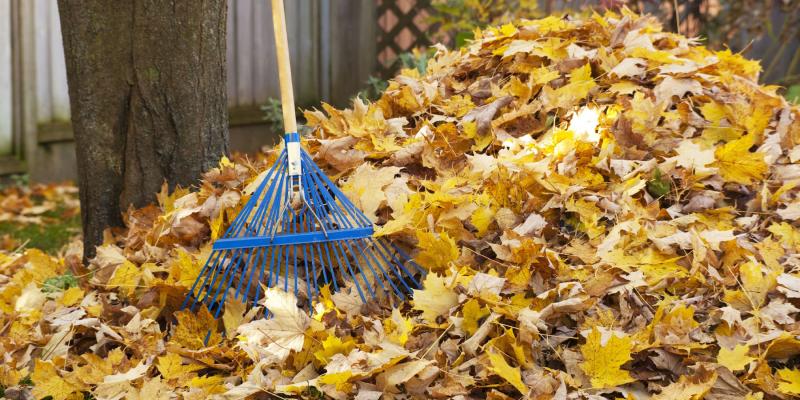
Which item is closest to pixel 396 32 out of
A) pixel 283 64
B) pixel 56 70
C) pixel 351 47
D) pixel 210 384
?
pixel 351 47

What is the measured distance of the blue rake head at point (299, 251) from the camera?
7.41 ft

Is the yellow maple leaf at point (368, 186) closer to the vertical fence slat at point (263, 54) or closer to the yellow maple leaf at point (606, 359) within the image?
the yellow maple leaf at point (606, 359)

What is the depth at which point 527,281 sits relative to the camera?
213 cm

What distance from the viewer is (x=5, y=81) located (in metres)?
5.09

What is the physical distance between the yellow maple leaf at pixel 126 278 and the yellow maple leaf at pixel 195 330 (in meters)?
0.24

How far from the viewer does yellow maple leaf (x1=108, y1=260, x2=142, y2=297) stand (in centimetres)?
245

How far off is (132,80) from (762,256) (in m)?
2.01

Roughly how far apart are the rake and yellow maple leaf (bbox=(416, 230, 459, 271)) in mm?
38

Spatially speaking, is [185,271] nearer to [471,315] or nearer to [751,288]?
[471,315]

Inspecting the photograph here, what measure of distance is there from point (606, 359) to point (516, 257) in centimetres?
38

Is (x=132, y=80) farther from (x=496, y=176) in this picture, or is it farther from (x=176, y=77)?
(x=496, y=176)

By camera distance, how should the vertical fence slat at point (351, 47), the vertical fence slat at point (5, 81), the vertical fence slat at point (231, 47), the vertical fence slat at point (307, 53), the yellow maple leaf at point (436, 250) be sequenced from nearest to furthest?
the yellow maple leaf at point (436, 250) → the vertical fence slat at point (5, 81) → the vertical fence slat at point (231, 47) → the vertical fence slat at point (307, 53) → the vertical fence slat at point (351, 47)

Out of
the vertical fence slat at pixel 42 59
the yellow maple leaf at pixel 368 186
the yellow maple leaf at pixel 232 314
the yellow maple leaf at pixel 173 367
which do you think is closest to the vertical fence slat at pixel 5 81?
the vertical fence slat at pixel 42 59

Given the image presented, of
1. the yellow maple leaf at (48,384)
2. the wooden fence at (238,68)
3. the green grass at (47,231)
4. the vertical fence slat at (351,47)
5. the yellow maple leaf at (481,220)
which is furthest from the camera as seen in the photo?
the vertical fence slat at (351,47)
